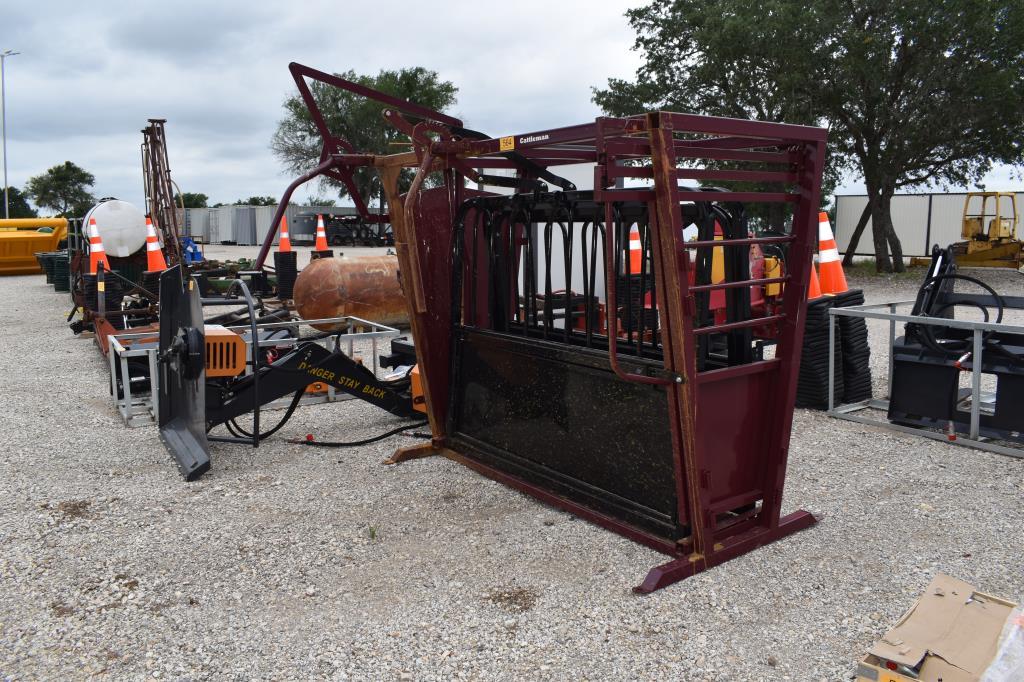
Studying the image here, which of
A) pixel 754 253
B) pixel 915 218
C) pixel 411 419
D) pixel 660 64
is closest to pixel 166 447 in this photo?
pixel 411 419

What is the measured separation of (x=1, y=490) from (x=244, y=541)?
6.19 ft

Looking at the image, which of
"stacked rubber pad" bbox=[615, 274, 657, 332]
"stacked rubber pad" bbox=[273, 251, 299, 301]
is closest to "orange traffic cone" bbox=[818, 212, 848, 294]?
"stacked rubber pad" bbox=[615, 274, 657, 332]

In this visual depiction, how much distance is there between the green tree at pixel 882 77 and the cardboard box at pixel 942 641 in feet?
55.9

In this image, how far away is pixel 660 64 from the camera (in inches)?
854

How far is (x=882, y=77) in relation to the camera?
18016 mm

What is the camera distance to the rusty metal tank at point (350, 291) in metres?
10.2

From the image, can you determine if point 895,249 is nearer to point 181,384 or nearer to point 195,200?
point 181,384

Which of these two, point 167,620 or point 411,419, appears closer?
point 167,620

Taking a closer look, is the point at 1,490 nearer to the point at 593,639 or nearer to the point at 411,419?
the point at 411,419

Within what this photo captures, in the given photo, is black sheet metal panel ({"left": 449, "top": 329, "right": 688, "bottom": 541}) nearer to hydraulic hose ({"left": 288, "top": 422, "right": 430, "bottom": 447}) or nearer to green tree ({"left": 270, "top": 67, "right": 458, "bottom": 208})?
hydraulic hose ({"left": 288, "top": 422, "right": 430, "bottom": 447})

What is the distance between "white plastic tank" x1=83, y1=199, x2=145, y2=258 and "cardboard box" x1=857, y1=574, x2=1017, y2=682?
45.2 feet

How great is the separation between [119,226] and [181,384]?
381 inches

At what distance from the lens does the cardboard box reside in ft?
8.43

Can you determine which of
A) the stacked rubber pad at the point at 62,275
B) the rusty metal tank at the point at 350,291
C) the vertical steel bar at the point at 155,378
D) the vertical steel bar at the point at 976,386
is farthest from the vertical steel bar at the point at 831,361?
the stacked rubber pad at the point at 62,275
